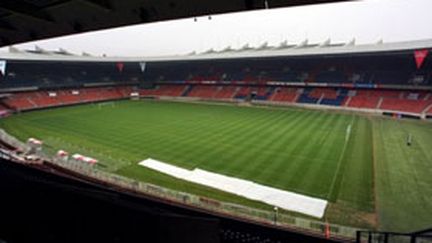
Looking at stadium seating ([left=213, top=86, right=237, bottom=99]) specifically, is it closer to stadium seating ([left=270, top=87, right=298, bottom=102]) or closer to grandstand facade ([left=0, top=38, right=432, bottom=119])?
grandstand facade ([left=0, top=38, right=432, bottom=119])

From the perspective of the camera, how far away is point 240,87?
57.1 metres

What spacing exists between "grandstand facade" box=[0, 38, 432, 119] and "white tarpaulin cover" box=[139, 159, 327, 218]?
93.4 ft

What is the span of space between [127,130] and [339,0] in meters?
27.2

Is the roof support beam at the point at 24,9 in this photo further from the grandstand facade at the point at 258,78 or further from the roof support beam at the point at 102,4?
the grandstand facade at the point at 258,78

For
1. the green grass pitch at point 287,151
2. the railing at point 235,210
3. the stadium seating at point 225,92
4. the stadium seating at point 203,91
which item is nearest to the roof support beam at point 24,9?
the railing at point 235,210

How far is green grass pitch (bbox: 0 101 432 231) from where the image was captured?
1405cm

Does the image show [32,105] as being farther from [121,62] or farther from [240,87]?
[240,87]

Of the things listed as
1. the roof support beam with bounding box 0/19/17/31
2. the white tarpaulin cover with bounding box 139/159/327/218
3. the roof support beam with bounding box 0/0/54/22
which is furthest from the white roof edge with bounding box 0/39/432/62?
the roof support beam with bounding box 0/19/17/31

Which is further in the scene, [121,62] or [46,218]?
[121,62]

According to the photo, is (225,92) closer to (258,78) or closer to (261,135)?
(258,78)

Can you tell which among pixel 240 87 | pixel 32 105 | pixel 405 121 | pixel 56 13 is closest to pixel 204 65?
pixel 240 87

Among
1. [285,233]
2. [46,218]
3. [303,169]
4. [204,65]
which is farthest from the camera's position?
[204,65]

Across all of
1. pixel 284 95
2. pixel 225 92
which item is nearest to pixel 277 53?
pixel 284 95

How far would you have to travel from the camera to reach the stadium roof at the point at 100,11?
5234mm
